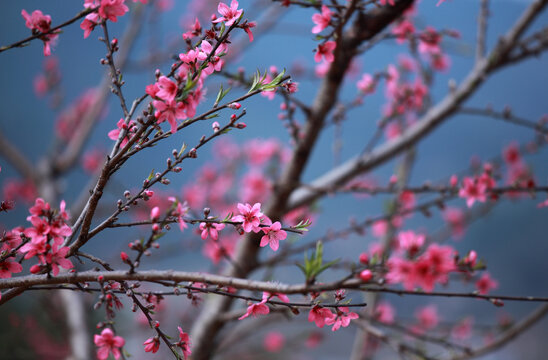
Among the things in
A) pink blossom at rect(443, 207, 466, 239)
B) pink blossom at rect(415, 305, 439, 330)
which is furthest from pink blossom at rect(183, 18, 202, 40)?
pink blossom at rect(415, 305, 439, 330)

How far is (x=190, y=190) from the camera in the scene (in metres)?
3.12

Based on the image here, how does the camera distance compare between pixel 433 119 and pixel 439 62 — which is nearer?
pixel 433 119

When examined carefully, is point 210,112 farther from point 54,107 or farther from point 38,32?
point 54,107

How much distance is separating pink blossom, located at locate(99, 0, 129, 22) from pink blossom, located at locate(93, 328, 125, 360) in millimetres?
543

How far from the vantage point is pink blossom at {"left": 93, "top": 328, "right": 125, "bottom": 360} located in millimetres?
649

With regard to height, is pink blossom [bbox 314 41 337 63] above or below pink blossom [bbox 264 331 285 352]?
below

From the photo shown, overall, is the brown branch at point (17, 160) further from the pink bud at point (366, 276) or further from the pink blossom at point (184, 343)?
the pink bud at point (366, 276)

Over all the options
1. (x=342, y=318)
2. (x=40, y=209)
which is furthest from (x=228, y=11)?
(x=342, y=318)

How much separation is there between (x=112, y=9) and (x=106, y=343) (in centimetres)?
58

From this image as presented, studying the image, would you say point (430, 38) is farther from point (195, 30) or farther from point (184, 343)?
point (184, 343)

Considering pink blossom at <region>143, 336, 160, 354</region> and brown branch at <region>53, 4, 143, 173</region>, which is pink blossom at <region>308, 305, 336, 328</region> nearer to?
pink blossom at <region>143, 336, 160, 354</region>

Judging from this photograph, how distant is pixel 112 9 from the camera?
2.44ft

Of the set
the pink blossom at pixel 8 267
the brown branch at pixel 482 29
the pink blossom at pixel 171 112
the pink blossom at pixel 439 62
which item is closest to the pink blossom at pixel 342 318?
the pink blossom at pixel 171 112

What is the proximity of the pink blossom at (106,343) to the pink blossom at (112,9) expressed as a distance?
54cm
